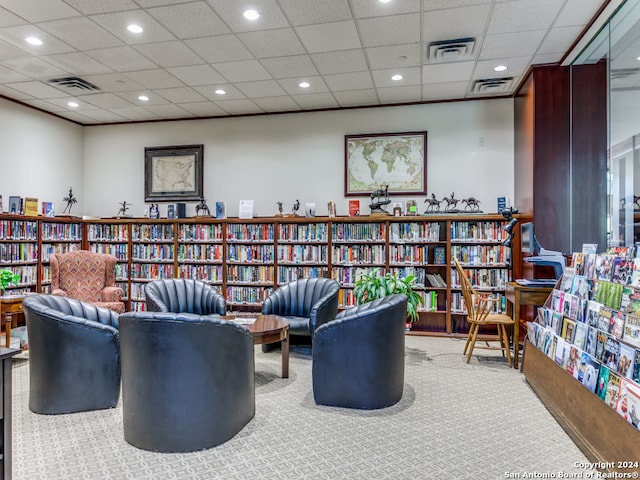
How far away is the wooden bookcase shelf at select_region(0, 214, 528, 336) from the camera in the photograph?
594 centimetres

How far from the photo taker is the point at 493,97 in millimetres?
6172

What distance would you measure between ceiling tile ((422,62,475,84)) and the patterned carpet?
11.7 ft

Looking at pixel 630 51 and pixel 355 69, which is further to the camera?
pixel 355 69

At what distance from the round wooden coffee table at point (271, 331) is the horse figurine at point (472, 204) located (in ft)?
10.9

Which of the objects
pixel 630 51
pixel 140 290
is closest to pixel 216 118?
pixel 140 290

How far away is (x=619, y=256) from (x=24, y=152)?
24.0ft

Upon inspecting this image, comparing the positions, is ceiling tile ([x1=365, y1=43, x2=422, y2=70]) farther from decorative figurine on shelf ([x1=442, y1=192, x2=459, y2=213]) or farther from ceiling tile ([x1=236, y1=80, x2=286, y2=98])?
decorative figurine on shelf ([x1=442, y1=192, x2=459, y2=213])

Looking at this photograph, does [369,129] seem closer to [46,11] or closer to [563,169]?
[563,169]

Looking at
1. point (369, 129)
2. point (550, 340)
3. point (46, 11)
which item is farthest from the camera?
point (369, 129)

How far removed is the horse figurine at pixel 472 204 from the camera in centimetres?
608

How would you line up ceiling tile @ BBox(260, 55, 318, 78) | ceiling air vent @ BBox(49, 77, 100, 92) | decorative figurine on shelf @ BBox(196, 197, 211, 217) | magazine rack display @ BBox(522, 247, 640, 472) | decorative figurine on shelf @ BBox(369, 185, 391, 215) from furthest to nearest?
decorative figurine on shelf @ BBox(196, 197, 211, 217) < decorative figurine on shelf @ BBox(369, 185, 391, 215) < ceiling air vent @ BBox(49, 77, 100, 92) < ceiling tile @ BBox(260, 55, 318, 78) < magazine rack display @ BBox(522, 247, 640, 472)

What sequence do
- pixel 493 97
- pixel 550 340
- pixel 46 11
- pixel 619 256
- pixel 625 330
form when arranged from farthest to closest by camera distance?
pixel 493 97
pixel 46 11
pixel 550 340
pixel 619 256
pixel 625 330

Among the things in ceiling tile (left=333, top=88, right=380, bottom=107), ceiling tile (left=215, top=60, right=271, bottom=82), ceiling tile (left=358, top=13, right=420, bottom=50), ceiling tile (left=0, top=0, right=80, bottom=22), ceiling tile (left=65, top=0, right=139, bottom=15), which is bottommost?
ceiling tile (left=0, top=0, right=80, bottom=22)

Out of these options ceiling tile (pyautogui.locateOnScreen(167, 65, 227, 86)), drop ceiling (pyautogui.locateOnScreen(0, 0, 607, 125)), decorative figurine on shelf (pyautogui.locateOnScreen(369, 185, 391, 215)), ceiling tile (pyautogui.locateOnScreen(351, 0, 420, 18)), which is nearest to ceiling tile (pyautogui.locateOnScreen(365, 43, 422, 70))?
drop ceiling (pyautogui.locateOnScreen(0, 0, 607, 125))
